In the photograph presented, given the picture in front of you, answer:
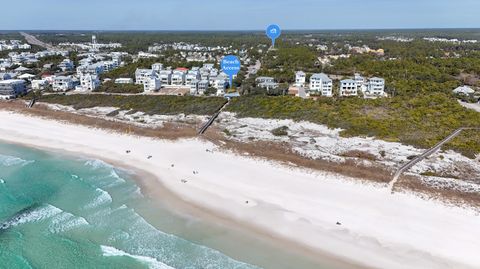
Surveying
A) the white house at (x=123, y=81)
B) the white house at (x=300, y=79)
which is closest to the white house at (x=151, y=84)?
the white house at (x=123, y=81)

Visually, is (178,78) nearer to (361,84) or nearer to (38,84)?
(38,84)

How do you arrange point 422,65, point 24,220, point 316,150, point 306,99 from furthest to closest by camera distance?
point 422,65 < point 306,99 < point 316,150 < point 24,220

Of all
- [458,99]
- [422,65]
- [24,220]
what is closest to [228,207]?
[24,220]

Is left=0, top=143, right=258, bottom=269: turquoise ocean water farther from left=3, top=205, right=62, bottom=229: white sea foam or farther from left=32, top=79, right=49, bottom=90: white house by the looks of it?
left=32, top=79, right=49, bottom=90: white house

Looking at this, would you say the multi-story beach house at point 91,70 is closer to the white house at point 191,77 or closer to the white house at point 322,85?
the white house at point 191,77

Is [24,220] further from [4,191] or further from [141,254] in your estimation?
[141,254]

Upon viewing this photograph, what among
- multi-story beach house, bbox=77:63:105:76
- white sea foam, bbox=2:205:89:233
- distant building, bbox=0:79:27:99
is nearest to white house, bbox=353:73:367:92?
white sea foam, bbox=2:205:89:233
